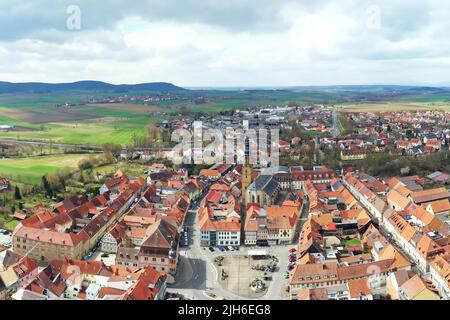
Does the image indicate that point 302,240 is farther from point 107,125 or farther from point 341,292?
point 107,125

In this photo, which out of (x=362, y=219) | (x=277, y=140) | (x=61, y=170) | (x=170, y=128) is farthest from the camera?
(x=170, y=128)

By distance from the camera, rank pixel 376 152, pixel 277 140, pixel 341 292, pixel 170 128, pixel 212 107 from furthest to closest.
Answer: pixel 212 107, pixel 170 128, pixel 277 140, pixel 376 152, pixel 341 292

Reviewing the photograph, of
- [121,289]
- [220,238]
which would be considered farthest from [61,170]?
[121,289]

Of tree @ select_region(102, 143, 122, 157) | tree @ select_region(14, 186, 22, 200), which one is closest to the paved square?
tree @ select_region(14, 186, 22, 200)

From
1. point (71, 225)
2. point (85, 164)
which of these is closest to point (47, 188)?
point (71, 225)

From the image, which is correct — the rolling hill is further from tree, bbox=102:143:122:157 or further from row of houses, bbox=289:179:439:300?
row of houses, bbox=289:179:439:300

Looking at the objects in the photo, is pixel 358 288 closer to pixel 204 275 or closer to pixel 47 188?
pixel 204 275

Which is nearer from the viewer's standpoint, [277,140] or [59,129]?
[277,140]

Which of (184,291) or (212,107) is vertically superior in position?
(212,107)
